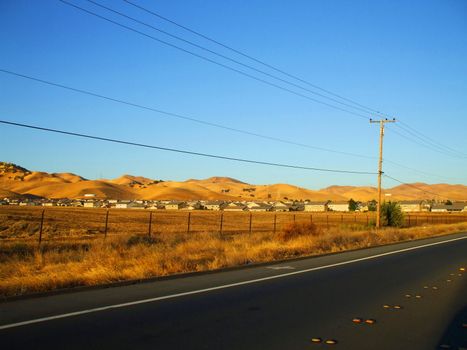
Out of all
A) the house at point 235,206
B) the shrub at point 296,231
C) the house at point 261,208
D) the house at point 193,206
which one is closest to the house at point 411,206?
the house at point 261,208

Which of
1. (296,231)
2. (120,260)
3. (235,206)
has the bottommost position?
(120,260)

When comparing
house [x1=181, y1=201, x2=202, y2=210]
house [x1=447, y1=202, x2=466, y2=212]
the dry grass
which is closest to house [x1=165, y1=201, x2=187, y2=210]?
house [x1=181, y1=201, x2=202, y2=210]

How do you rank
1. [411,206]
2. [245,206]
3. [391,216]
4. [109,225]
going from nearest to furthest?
[109,225] < [391,216] < [245,206] < [411,206]

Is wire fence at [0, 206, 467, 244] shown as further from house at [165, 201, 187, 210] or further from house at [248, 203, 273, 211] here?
house at [165, 201, 187, 210]

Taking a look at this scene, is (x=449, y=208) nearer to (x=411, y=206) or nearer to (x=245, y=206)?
(x=411, y=206)

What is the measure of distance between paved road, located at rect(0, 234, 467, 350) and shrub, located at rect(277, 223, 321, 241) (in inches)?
553

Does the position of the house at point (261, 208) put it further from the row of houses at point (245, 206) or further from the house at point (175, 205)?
the house at point (175, 205)

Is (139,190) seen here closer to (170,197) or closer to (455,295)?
(170,197)

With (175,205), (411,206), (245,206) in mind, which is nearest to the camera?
(175,205)

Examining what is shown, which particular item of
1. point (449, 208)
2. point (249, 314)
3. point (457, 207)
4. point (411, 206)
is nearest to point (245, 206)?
point (411, 206)

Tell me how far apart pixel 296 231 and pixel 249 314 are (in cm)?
2025

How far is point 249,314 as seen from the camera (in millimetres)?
8305

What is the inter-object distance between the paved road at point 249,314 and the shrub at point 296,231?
46.1 ft

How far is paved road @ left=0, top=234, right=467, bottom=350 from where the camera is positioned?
664 centimetres
